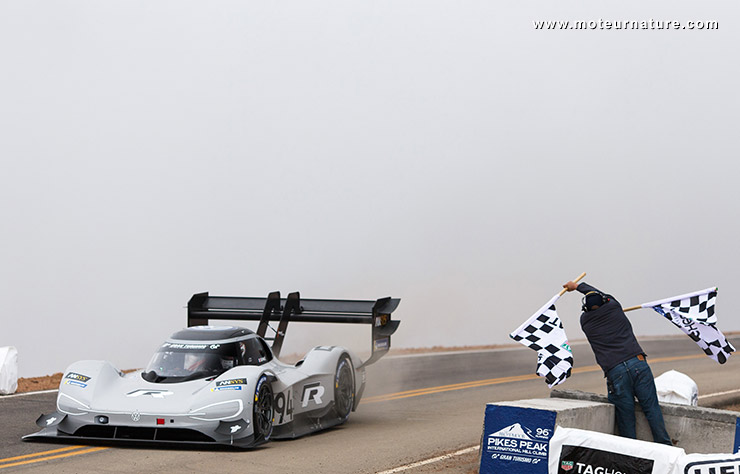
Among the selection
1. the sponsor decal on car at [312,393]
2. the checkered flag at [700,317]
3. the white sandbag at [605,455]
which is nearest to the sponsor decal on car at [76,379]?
the sponsor decal on car at [312,393]

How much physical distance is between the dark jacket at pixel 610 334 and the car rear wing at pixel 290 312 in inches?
185

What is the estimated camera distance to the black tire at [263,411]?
1039 cm

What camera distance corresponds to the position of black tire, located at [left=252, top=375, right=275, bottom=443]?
1039 centimetres

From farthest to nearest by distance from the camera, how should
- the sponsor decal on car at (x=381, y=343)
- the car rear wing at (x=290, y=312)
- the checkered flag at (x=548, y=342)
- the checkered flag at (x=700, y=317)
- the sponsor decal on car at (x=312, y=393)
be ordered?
the car rear wing at (x=290, y=312) < the sponsor decal on car at (x=381, y=343) < the sponsor decal on car at (x=312, y=393) < the checkered flag at (x=700, y=317) < the checkered flag at (x=548, y=342)

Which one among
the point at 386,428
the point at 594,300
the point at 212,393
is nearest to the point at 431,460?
the point at 594,300

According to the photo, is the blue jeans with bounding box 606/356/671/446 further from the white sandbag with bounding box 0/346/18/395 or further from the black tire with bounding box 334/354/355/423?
the white sandbag with bounding box 0/346/18/395

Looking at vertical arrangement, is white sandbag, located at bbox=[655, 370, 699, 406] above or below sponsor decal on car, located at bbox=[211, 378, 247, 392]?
below

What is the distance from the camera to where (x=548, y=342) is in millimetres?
9383

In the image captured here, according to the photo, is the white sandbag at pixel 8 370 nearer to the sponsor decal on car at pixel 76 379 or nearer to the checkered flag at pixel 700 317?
the sponsor decal on car at pixel 76 379

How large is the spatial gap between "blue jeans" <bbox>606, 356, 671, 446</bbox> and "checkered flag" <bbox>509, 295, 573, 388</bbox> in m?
0.55

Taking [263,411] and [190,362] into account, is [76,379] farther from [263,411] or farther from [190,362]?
[263,411]

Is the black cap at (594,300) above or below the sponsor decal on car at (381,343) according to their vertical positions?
above

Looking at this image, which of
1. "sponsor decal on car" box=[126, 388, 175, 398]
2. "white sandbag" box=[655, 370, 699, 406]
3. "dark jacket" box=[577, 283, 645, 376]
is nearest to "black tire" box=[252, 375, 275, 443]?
"sponsor decal on car" box=[126, 388, 175, 398]

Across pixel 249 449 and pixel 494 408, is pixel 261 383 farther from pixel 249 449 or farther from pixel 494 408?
pixel 494 408
